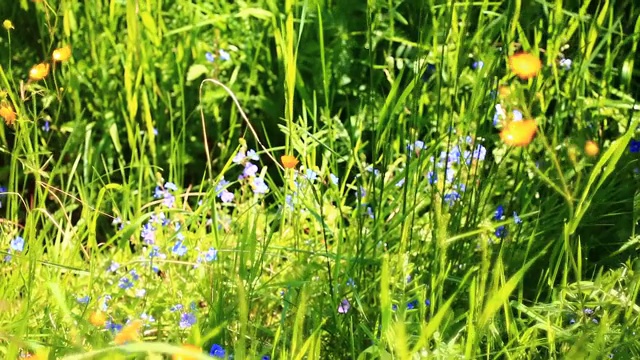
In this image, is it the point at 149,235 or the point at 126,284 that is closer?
the point at 126,284

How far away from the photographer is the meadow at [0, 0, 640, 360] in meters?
1.39

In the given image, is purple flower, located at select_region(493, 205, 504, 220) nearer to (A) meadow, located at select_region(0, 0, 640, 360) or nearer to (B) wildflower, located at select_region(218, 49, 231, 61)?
(A) meadow, located at select_region(0, 0, 640, 360)

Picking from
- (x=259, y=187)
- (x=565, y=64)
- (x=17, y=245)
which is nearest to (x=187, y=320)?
(x=259, y=187)

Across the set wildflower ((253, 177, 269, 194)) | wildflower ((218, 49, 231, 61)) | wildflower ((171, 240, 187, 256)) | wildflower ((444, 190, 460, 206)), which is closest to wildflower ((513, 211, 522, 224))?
wildflower ((444, 190, 460, 206))

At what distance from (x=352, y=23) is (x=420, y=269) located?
1003 mm

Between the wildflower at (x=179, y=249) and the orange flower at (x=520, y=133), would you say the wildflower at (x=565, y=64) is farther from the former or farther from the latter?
the wildflower at (x=179, y=249)

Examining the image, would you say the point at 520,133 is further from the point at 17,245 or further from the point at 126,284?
the point at 17,245

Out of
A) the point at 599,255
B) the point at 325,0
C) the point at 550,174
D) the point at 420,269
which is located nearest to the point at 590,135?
the point at 550,174

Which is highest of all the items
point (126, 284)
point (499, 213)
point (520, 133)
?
point (520, 133)

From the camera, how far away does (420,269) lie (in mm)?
1663

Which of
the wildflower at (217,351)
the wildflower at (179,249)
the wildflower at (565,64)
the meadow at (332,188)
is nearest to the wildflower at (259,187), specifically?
the meadow at (332,188)

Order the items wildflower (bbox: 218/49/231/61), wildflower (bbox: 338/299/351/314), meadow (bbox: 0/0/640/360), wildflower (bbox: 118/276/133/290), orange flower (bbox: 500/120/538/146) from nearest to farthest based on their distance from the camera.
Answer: orange flower (bbox: 500/120/538/146)
meadow (bbox: 0/0/640/360)
wildflower (bbox: 338/299/351/314)
wildflower (bbox: 118/276/133/290)
wildflower (bbox: 218/49/231/61)

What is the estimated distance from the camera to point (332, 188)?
74.7 inches

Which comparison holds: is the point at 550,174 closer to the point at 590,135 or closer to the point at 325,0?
the point at 590,135
